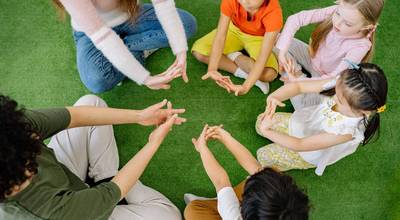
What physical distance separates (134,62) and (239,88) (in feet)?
1.45

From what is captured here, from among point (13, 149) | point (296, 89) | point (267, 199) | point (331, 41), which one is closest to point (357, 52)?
point (331, 41)

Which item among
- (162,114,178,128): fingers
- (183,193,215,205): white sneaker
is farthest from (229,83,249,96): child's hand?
(183,193,215,205): white sneaker

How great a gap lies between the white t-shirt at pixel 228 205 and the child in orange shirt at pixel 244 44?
0.52 metres

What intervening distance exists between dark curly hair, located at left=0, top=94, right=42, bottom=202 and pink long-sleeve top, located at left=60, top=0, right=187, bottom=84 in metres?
0.52

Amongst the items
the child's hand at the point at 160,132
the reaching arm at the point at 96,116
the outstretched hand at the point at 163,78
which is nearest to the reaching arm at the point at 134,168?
the child's hand at the point at 160,132

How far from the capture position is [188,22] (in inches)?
68.6

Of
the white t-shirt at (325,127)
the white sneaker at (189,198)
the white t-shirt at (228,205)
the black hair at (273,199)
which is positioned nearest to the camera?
the black hair at (273,199)

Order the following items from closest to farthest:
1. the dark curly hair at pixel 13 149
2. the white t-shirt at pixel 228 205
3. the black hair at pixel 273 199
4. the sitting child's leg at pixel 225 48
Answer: the dark curly hair at pixel 13 149, the black hair at pixel 273 199, the white t-shirt at pixel 228 205, the sitting child's leg at pixel 225 48

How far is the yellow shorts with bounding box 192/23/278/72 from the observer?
176cm

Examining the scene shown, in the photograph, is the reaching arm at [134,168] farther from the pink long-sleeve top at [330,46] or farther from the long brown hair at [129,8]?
the pink long-sleeve top at [330,46]

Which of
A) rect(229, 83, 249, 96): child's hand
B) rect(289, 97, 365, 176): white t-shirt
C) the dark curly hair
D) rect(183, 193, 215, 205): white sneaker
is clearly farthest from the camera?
rect(229, 83, 249, 96): child's hand

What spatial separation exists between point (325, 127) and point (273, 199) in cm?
46

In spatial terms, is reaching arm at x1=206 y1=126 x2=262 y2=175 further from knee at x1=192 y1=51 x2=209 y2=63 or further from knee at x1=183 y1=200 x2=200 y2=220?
knee at x1=192 y1=51 x2=209 y2=63

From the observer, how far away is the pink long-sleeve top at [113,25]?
1.36 metres
